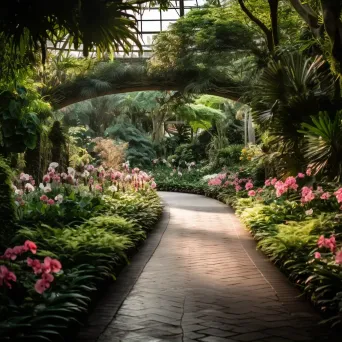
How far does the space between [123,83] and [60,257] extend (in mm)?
12844

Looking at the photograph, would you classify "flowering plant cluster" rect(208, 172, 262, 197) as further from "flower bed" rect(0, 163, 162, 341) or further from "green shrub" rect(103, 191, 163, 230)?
"flower bed" rect(0, 163, 162, 341)

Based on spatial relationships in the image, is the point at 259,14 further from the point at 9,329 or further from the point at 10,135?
the point at 9,329

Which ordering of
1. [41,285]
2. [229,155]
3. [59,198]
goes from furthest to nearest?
[229,155] → [59,198] → [41,285]

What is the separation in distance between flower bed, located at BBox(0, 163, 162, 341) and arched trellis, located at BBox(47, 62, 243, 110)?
6.63 m

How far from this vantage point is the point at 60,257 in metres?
5.10

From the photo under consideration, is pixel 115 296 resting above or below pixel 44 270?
below

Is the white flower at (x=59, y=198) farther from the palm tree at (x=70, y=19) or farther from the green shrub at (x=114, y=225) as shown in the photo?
the palm tree at (x=70, y=19)

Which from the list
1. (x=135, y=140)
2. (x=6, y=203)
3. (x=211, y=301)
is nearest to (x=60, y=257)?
(x=211, y=301)

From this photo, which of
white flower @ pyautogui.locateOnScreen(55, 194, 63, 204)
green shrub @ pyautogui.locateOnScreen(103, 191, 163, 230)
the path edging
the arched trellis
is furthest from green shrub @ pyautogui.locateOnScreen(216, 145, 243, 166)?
white flower @ pyautogui.locateOnScreen(55, 194, 63, 204)

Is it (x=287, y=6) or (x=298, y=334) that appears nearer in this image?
(x=298, y=334)

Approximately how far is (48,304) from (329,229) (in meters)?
3.62

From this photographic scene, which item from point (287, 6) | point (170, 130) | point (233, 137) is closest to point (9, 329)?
point (287, 6)

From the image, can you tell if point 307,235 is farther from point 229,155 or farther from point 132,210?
point 229,155

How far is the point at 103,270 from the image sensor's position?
5.11 meters
